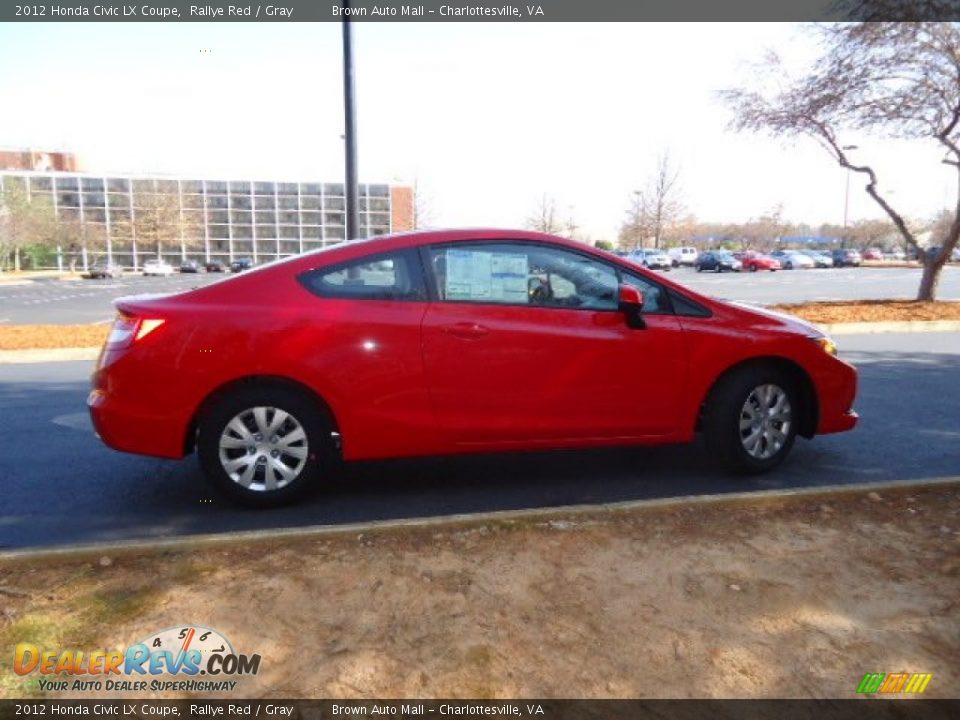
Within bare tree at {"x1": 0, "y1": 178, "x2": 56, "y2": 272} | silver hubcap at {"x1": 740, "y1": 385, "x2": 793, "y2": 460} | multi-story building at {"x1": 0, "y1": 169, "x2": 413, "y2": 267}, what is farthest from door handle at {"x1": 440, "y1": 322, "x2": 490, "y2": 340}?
multi-story building at {"x1": 0, "y1": 169, "x2": 413, "y2": 267}

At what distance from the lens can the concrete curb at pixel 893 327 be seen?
12.2 meters

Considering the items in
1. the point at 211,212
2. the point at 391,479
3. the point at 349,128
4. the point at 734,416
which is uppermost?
the point at 211,212

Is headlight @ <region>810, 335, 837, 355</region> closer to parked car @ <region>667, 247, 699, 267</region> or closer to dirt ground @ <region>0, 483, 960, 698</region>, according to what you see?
dirt ground @ <region>0, 483, 960, 698</region>

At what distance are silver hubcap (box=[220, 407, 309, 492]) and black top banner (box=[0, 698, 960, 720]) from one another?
1.71m

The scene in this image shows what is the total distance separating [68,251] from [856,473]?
77.8 meters

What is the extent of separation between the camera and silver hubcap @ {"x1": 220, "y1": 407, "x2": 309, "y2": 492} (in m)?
3.69

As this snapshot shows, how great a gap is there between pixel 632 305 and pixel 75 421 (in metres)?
4.88

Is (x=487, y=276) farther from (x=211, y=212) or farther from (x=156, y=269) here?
(x=211, y=212)

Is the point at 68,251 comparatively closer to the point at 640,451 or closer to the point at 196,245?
the point at 196,245

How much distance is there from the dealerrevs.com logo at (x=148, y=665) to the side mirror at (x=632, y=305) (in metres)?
2.70

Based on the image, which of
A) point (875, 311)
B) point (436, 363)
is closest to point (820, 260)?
point (875, 311)

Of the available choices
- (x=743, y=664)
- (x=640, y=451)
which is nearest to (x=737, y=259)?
(x=640, y=451)

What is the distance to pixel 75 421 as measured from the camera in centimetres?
588

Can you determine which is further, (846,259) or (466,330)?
(846,259)
